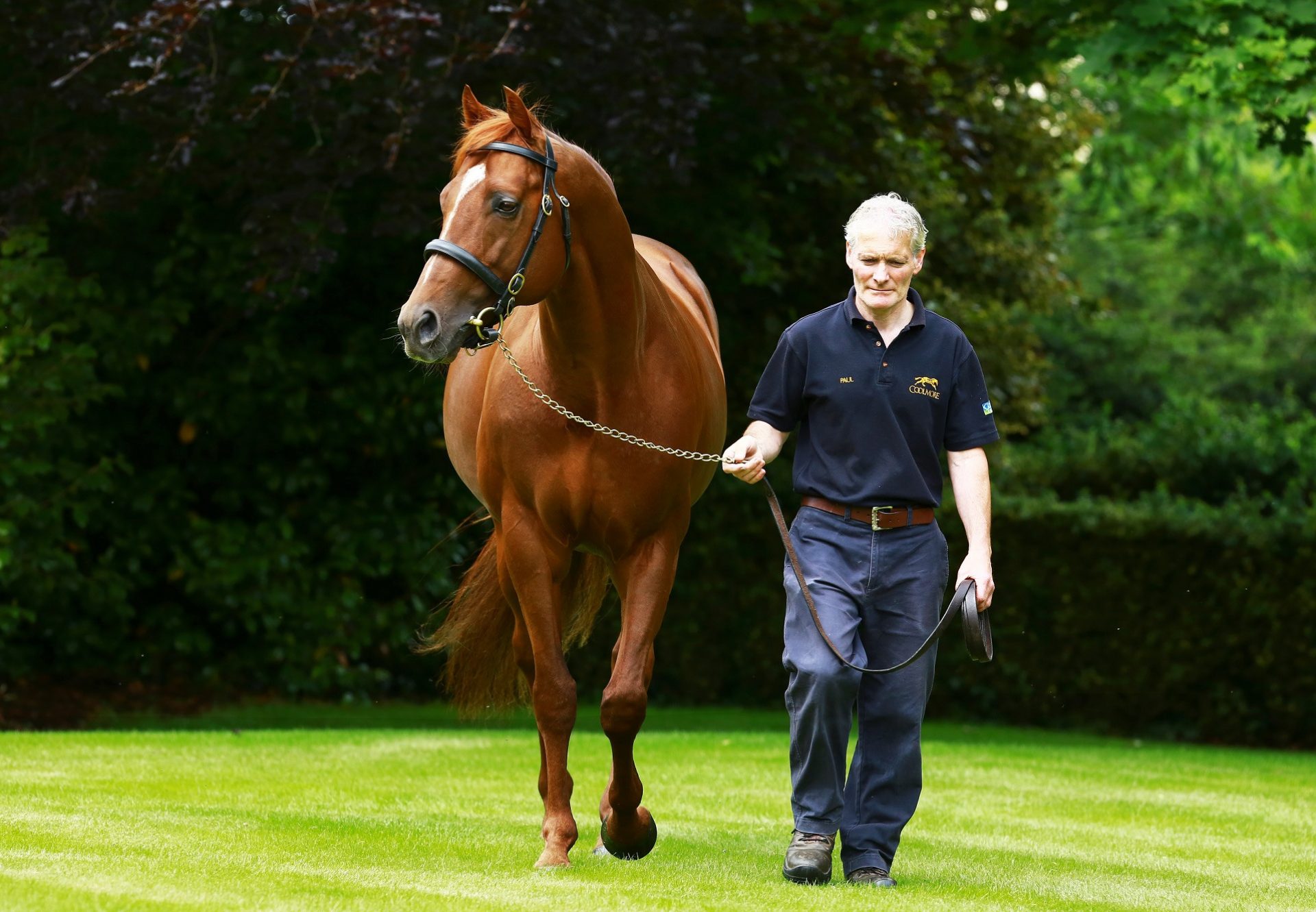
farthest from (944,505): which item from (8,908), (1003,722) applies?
(8,908)

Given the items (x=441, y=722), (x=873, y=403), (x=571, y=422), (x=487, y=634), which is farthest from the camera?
(x=441, y=722)

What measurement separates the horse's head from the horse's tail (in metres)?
2.19

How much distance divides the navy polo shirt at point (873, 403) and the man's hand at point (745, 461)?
127 millimetres

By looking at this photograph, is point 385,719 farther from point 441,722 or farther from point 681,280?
point 681,280

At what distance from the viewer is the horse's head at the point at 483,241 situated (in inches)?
182

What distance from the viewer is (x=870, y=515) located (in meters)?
5.13

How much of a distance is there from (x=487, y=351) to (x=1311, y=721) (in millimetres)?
8376

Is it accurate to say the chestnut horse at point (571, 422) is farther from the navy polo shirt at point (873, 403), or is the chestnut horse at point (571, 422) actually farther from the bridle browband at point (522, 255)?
the navy polo shirt at point (873, 403)

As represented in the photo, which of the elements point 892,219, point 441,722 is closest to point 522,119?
point 892,219

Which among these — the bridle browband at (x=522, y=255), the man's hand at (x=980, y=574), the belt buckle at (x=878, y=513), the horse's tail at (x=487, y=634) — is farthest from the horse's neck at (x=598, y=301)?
the horse's tail at (x=487, y=634)

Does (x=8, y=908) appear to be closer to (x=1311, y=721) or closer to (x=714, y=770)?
(x=714, y=770)

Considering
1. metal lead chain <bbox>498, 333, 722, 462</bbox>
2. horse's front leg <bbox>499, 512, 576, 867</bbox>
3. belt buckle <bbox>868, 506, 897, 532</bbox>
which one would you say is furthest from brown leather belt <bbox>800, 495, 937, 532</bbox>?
horse's front leg <bbox>499, 512, 576, 867</bbox>

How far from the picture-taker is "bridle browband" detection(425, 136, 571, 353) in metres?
4.70

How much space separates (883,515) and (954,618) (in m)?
0.39
